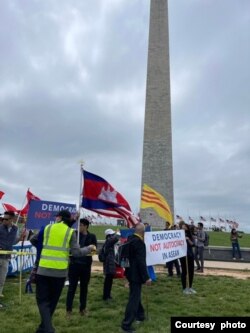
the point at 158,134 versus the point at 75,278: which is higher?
the point at 158,134

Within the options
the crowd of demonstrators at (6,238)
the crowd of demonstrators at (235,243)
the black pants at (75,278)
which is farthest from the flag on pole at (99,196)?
the crowd of demonstrators at (235,243)

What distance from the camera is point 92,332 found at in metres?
7.01

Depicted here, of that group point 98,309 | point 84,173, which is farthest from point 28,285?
point 84,173

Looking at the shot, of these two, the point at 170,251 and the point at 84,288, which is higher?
the point at 170,251

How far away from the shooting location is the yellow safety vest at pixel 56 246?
6.20 metres

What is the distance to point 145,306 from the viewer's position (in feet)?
29.8

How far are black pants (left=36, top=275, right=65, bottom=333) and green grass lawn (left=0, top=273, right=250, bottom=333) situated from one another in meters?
1.08

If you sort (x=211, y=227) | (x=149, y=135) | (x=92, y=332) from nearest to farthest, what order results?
1. (x=92, y=332)
2. (x=149, y=135)
3. (x=211, y=227)

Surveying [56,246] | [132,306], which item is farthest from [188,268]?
[56,246]

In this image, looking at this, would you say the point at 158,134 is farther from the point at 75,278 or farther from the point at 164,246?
the point at 75,278

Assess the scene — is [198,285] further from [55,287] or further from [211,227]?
[211,227]

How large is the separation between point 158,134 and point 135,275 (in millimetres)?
24302

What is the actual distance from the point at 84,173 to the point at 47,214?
1.68 meters

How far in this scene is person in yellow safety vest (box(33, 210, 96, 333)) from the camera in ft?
20.1
